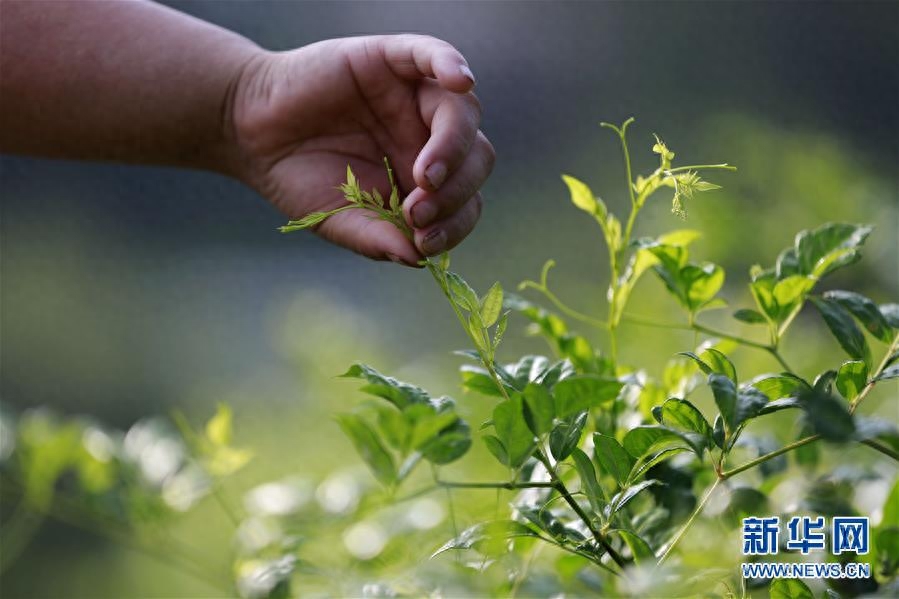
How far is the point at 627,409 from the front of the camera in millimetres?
500

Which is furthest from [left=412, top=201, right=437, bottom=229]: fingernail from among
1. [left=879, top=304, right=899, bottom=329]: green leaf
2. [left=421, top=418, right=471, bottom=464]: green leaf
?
[left=879, top=304, right=899, bottom=329]: green leaf

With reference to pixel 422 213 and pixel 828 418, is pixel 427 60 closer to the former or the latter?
pixel 422 213

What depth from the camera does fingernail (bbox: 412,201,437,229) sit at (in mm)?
464

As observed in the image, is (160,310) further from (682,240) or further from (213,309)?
(682,240)

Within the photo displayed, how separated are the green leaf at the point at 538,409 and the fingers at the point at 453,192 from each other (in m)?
0.14

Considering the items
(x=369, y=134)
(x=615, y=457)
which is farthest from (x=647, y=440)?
(x=369, y=134)

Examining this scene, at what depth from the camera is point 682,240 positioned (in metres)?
0.51

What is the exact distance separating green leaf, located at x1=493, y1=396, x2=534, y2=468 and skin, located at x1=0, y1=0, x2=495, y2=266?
0.39ft

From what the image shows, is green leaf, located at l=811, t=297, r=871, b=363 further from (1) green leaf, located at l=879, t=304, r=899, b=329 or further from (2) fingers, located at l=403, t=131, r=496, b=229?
(2) fingers, located at l=403, t=131, r=496, b=229

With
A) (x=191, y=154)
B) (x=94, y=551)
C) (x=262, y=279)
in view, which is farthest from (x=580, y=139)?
(x=191, y=154)

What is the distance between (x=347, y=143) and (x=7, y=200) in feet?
8.96

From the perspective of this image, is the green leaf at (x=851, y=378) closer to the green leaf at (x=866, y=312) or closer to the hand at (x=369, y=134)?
the green leaf at (x=866, y=312)

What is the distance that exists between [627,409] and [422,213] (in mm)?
144

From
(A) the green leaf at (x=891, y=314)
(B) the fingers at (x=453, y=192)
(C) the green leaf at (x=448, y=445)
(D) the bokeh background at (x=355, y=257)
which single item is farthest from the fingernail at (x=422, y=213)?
(D) the bokeh background at (x=355, y=257)
